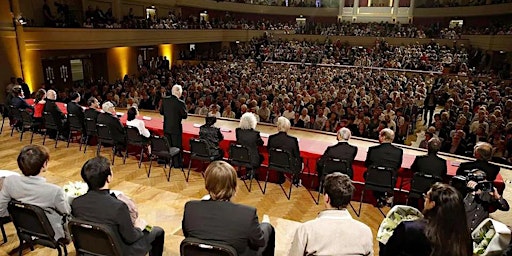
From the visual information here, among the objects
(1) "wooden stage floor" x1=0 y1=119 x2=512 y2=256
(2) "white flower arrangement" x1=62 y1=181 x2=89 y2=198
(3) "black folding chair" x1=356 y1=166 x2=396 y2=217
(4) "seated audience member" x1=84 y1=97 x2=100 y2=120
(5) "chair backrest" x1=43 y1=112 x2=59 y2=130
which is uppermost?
(4) "seated audience member" x1=84 y1=97 x2=100 y2=120

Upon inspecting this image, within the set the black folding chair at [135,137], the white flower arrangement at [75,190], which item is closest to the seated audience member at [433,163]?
the white flower arrangement at [75,190]

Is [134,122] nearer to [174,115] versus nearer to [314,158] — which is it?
[174,115]

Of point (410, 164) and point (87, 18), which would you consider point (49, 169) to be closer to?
point (410, 164)

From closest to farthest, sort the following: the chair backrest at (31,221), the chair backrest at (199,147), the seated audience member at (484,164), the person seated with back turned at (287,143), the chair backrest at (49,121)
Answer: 1. the chair backrest at (31,221)
2. the seated audience member at (484,164)
3. the person seated with back turned at (287,143)
4. the chair backrest at (199,147)
5. the chair backrest at (49,121)

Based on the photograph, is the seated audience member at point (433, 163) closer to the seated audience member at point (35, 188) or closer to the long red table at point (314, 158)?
the long red table at point (314, 158)

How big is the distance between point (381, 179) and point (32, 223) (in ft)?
13.2

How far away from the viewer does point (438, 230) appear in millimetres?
2209

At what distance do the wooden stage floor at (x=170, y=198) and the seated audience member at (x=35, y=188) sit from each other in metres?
0.81

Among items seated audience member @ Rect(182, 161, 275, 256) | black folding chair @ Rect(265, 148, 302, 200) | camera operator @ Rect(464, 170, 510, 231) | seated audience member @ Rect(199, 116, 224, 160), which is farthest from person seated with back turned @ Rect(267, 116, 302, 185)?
seated audience member @ Rect(182, 161, 275, 256)

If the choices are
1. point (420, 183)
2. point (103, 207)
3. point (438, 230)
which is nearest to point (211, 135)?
point (420, 183)

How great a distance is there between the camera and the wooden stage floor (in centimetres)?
420

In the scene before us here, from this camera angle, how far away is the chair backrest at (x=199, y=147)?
5625 millimetres

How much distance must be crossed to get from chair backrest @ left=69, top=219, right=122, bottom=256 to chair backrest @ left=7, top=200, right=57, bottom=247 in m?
0.45

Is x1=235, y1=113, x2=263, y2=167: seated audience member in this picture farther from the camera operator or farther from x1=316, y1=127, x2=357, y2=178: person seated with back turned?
the camera operator
